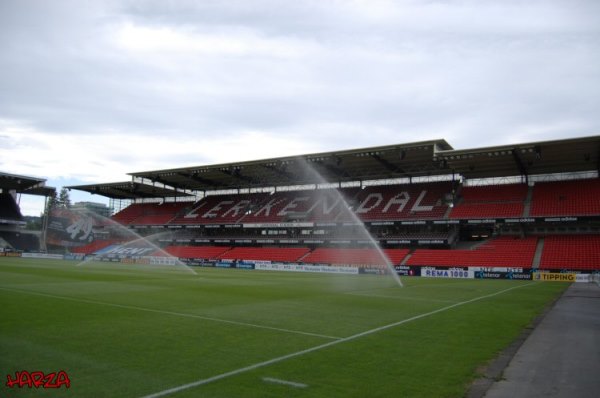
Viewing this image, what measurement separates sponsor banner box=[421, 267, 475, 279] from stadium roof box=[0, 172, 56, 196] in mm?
64842

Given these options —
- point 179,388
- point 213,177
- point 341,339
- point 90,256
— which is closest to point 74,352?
point 179,388

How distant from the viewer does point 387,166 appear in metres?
54.9

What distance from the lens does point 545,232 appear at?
48250 millimetres

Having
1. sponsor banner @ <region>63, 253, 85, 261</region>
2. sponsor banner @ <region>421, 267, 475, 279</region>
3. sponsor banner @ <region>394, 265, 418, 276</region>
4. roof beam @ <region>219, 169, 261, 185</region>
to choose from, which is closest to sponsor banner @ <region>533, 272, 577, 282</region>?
sponsor banner @ <region>421, 267, 475, 279</region>

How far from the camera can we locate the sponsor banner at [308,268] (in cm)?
4619

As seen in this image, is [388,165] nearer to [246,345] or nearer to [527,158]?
[527,158]

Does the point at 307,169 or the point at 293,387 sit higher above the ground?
the point at 307,169

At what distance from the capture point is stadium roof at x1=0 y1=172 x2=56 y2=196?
71.1 metres

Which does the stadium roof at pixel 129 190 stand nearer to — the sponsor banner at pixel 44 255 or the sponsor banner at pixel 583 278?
the sponsor banner at pixel 44 255

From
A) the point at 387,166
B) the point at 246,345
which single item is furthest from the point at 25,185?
the point at 246,345

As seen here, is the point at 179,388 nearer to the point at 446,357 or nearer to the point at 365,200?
the point at 446,357

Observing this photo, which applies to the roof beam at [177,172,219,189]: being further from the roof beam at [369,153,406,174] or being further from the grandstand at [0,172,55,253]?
the roof beam at [369,153,406,174]

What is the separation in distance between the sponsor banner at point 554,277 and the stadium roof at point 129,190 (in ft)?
190

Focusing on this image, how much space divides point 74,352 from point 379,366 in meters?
5.88
